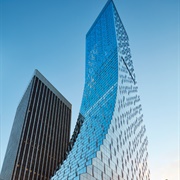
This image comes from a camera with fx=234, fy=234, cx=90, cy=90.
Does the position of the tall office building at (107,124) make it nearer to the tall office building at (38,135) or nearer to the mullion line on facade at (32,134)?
the mullion line on facade at (32,134)

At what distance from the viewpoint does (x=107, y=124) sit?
70.7 meters

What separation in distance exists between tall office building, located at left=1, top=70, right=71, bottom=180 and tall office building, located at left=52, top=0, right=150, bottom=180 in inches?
748

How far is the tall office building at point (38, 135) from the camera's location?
92.4 meters

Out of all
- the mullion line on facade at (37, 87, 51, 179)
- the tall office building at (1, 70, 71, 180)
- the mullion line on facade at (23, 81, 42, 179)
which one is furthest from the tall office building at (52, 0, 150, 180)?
→ the tall office building at (1, 70, 71, 180)

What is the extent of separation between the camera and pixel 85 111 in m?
97.2

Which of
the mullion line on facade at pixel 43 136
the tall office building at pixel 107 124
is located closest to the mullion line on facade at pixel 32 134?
the mullion line on facade at pixel 43 136

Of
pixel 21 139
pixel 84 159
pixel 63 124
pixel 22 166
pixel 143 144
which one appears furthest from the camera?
pixel 63 124

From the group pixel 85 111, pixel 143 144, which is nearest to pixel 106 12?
pixel 85 111

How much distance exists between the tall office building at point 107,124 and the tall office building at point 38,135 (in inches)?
748

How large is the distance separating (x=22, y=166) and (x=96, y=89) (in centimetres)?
4217

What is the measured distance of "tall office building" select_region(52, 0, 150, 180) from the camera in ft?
197

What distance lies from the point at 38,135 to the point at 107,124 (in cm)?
4587

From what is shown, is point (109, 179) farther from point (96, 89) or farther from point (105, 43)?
point (105, 43)

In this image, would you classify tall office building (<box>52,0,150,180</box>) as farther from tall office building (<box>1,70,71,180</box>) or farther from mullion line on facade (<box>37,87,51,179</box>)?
tall office building (<box>1,70,71,180</box>)
